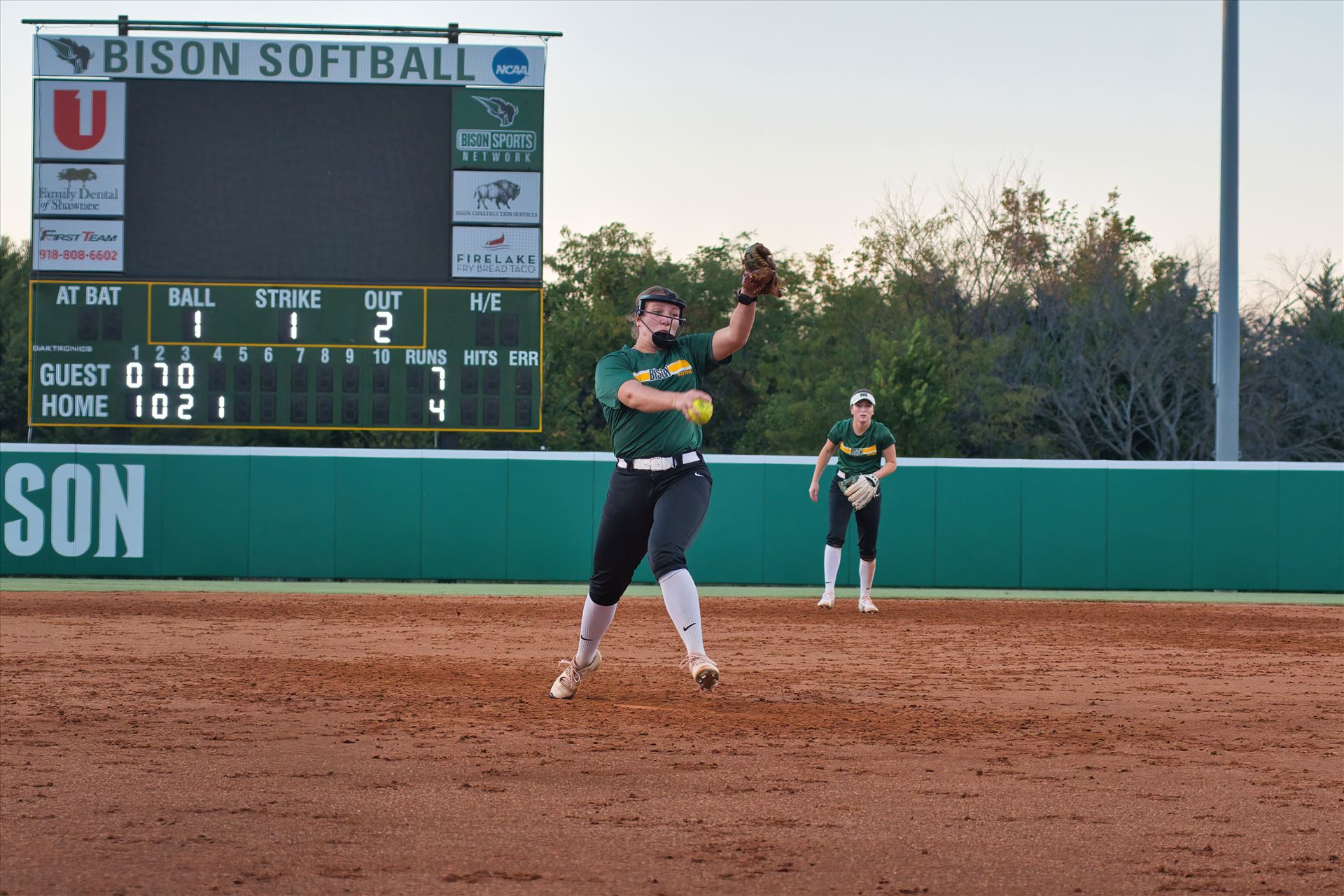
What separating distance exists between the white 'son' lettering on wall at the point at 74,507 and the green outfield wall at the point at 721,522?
22 mm

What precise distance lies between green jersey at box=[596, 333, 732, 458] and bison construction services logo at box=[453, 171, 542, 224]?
8.56m

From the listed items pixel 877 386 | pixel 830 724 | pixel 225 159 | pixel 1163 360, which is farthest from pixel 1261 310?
pixel 830 724

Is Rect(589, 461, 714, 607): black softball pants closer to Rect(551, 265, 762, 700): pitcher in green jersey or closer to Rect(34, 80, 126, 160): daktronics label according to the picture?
Rect(551, 265, 762, 700): pitcher in green jersey

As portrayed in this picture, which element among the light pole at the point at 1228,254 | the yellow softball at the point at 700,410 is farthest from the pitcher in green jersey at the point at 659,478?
the light pole at the point at 1228,254

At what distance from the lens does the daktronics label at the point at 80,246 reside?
14602 millimetres

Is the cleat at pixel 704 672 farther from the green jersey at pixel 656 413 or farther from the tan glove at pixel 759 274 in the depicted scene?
the tan glove at pixel 759 274

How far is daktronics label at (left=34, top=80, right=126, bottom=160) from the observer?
47.9 feet

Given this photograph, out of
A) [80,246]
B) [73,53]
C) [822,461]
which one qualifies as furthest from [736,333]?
[73,53]

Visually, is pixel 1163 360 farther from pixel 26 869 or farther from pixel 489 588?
pixel 26 869

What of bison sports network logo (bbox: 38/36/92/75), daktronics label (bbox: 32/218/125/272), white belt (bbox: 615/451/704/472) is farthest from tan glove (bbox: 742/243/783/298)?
bison sports network logo (bbox: 38/36/92/75)

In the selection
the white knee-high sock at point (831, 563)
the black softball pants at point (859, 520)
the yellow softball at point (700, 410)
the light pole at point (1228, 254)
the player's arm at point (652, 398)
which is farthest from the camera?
the light pole at point (1228, 254)

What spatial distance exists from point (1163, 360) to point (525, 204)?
2088cm

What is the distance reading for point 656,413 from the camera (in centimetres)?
641

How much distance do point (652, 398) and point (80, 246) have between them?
10.9m
